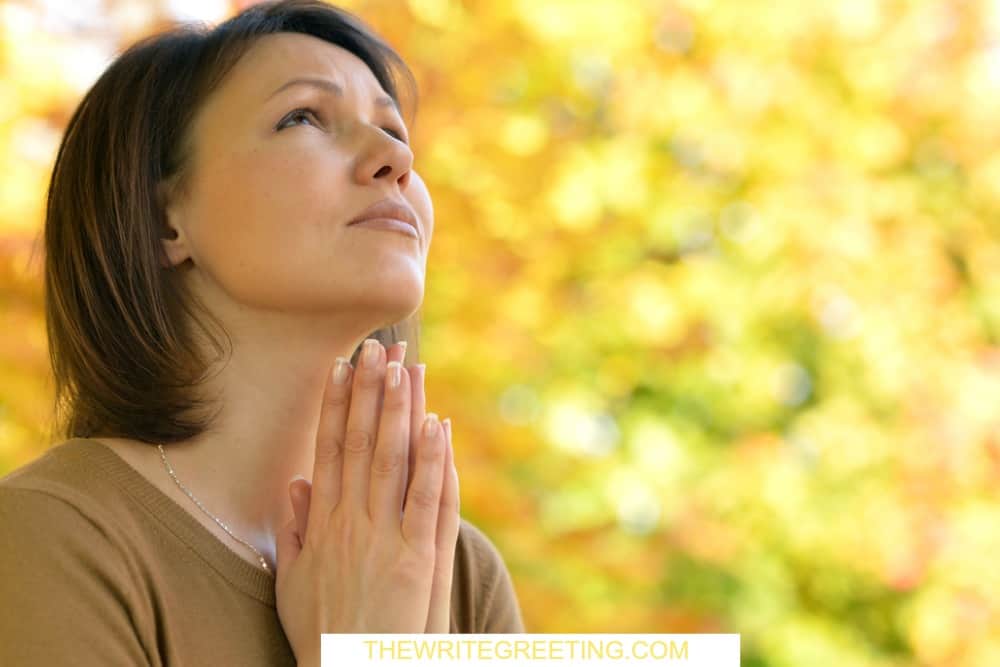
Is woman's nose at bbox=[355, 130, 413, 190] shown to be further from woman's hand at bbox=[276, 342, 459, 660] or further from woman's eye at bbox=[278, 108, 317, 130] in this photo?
woman's hand at bbox=[276, 342, 459, 660]

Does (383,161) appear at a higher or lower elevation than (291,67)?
lower

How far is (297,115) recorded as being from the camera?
4.42ft

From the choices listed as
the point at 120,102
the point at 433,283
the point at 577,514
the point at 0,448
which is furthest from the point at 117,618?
the point at 577,514

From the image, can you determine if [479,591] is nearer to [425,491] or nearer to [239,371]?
[425,491]

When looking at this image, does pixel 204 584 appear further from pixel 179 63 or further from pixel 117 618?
pixel 179 63

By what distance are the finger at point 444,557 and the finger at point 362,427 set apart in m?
0.08

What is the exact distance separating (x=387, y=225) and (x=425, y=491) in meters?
0.30

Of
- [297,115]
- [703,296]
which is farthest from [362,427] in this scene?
[703,296]

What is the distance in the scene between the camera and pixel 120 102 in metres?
1.39

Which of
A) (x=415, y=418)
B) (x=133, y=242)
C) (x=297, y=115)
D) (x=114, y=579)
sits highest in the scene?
(x=297, y=115)

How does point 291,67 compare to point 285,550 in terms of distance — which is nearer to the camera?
point 285,550

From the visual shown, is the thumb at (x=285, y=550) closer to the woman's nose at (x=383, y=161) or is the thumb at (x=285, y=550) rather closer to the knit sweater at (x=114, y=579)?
the knit sweater at (x=114, y=579)

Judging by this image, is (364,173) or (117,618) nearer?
(117,618)

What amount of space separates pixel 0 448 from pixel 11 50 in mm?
789
